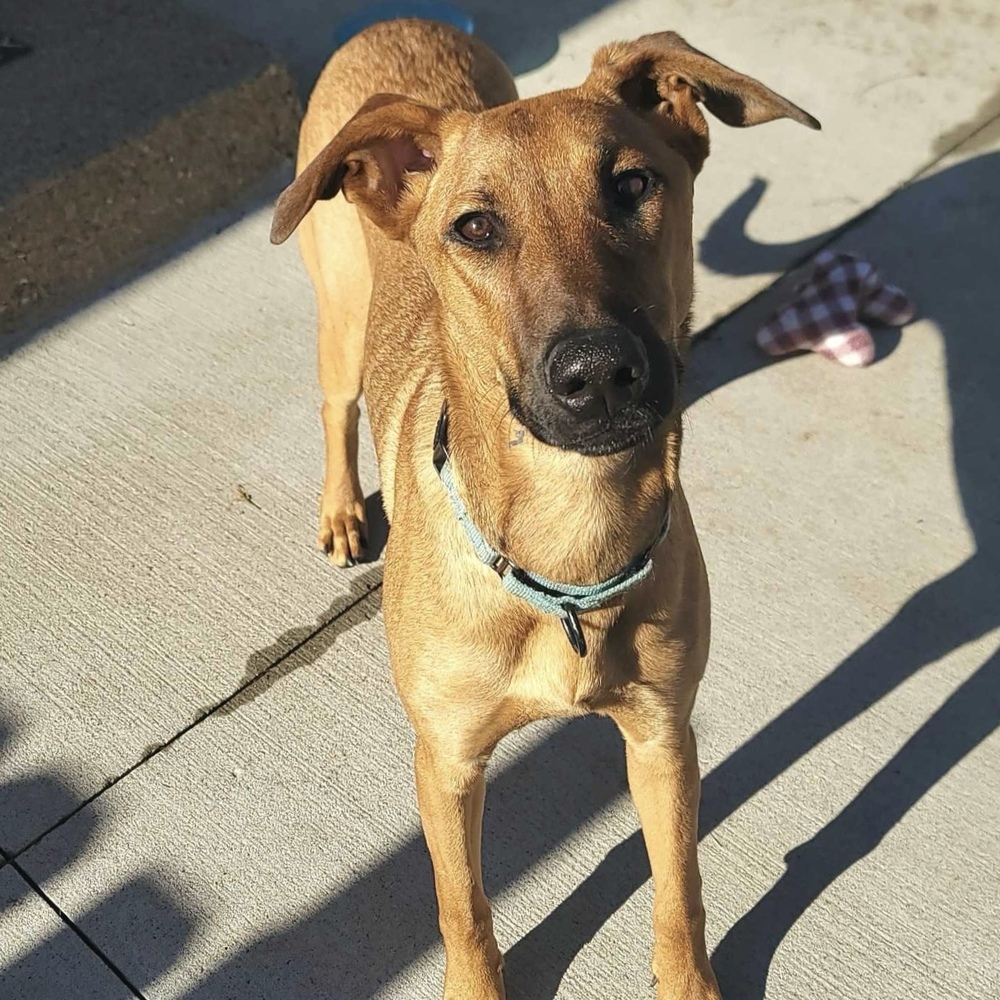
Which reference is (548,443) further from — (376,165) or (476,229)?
(376,165)

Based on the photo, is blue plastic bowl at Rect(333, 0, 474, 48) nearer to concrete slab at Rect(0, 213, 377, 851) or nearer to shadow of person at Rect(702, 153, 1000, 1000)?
concrete slab at Rect(0, 213, 377, 851)

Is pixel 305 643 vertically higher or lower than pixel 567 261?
lower

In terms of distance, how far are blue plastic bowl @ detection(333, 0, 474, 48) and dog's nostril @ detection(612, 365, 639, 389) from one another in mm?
4552

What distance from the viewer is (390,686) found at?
12.1 ft

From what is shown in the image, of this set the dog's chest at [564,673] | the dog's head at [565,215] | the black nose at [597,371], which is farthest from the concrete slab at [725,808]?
the black nose at [597,371]

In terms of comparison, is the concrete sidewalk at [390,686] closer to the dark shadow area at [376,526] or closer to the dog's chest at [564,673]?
the dark shadow area at [376,526]

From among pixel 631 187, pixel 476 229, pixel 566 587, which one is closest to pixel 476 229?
pixel 476 229

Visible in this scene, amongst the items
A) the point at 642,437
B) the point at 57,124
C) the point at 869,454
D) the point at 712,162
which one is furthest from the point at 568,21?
the point at 642,437

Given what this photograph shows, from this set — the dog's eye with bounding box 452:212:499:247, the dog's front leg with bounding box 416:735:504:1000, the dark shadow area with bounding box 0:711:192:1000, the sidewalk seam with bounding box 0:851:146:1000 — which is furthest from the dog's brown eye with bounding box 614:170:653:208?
the sidewalk seam with bounding box 0:851:146:1000

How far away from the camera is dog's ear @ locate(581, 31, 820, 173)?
8.28 feet

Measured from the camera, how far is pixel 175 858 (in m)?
3.29

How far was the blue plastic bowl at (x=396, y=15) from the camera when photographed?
20.2 feet

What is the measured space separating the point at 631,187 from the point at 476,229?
0.33 metres

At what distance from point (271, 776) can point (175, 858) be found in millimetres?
346
